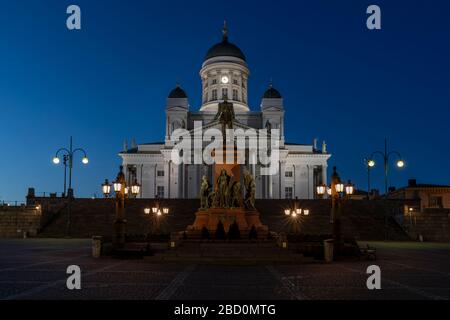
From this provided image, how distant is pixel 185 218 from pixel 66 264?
119ft

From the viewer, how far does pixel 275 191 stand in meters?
90.9

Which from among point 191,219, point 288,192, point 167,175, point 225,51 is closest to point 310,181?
point 288,192

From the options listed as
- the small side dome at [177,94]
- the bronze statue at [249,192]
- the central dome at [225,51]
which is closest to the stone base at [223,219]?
the bronze statue at [249,192]

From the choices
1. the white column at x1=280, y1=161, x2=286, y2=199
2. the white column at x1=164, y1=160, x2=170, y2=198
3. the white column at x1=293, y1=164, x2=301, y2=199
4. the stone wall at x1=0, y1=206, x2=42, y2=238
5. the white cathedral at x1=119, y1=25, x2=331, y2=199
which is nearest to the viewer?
the stone wall at x1=0, y1=206, x2=42, y2=238

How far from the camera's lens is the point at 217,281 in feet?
54.9

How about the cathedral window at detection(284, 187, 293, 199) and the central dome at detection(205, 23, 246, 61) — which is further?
the central dome at detection(205, 23, 246, 61)

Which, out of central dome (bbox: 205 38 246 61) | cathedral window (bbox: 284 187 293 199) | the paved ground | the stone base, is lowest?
the paved ground

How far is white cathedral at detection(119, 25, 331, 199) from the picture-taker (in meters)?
88.4

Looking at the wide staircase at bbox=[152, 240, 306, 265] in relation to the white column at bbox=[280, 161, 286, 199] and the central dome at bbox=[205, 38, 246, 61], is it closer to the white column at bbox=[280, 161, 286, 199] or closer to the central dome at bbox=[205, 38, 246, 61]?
the white column at bbox=[280, 161, 286, 199]

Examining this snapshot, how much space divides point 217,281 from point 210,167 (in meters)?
68.6

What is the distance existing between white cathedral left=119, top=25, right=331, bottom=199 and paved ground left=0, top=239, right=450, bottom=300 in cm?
6055

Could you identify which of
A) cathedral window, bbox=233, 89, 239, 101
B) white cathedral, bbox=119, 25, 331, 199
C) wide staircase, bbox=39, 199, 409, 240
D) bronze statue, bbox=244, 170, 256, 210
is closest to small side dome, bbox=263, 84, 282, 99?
white cathedral, bbox=119, 25, 331, 199

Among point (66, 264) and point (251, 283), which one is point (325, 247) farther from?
point (66, 264)
